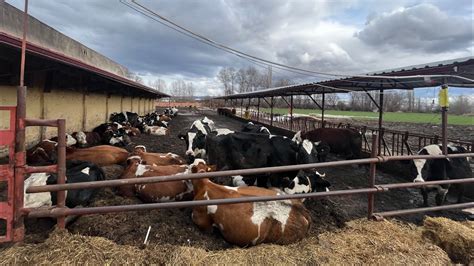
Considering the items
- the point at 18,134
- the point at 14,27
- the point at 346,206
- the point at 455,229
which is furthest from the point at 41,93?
the point at 455,229

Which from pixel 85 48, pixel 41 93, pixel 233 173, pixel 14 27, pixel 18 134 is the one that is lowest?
pixel 233 173

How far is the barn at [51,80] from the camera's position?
5.76 metres

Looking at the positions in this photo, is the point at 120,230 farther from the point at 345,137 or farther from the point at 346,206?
the point at 345,137

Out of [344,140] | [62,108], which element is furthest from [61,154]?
[344,140]

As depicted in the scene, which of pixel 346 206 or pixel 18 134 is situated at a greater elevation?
pixel 18 134

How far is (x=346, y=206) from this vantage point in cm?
620

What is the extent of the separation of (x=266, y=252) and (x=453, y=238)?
2.33 metres

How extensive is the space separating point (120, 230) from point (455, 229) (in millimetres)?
4092

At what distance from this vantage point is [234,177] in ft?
20.7

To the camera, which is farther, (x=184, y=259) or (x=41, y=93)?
(x=41, y=93)

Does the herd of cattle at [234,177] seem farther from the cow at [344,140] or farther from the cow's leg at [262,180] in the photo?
the cow at [344,140]

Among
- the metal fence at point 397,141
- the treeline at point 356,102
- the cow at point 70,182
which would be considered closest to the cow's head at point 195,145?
the cow at point 70,182

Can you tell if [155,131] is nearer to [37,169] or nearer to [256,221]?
[256,221]

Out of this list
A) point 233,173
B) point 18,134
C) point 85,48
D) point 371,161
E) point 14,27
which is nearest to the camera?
point 18,134
